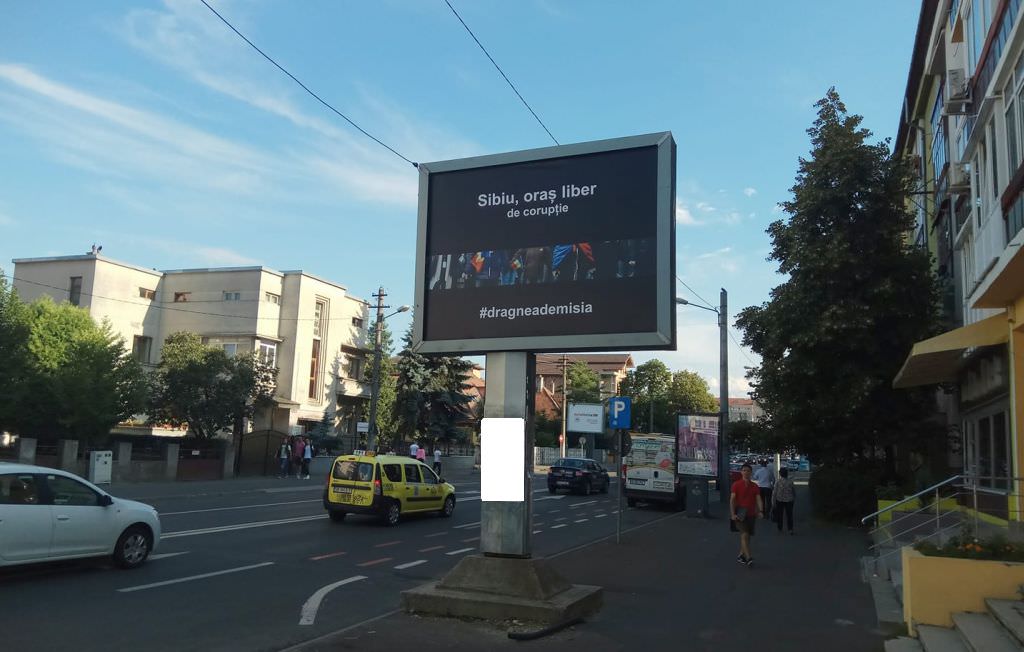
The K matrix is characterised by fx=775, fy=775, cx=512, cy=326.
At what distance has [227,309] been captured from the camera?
47.2 metres

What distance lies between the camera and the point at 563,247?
9.03 metres

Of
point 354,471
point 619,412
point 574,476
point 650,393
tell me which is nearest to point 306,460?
point 574,476

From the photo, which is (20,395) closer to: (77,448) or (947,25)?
(77,448)

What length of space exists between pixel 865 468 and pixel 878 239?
6630 millimetres

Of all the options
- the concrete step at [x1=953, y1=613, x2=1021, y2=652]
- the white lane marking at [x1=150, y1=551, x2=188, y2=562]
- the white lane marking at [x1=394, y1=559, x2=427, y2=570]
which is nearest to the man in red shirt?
the white lane marking at [x1=394, y1=559, x2=427, y2=570]

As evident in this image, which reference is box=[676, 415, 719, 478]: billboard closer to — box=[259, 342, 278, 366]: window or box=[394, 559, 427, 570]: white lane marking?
box=[394, 559, 427, 570]: white lane marking

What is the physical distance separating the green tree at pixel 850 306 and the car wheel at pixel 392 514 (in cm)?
1084

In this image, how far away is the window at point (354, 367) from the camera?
178 feet

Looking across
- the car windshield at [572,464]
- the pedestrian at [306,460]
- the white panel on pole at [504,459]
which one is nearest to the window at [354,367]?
the pedestrian at [306,460]

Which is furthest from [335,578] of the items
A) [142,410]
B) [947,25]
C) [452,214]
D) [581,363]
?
[581,363]

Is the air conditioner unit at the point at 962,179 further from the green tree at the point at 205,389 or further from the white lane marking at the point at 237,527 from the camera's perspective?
the green tree at the point at 205,389

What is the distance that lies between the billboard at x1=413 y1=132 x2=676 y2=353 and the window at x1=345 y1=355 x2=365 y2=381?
45338mm

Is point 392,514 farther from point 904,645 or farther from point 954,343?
point 904,645

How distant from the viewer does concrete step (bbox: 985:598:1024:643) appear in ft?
21.2
